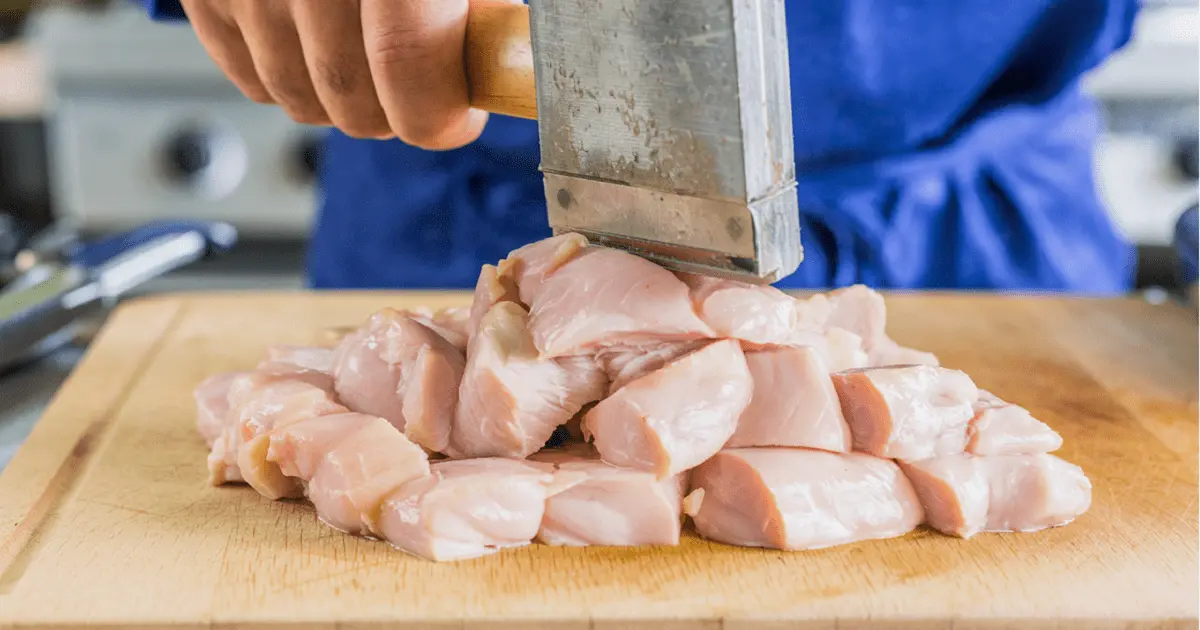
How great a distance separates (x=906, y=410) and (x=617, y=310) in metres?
0.38

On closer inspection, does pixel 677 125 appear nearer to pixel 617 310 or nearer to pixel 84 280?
pixel 617 310

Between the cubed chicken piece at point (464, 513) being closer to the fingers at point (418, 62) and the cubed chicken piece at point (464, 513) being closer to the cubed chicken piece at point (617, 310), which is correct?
the cubed chicken piece at point (617, 310)

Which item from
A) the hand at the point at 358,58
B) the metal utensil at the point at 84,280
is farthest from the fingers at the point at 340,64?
the metal utensil at the point at 84,280

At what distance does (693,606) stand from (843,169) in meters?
1.28

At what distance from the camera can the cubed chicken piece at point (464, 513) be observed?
135 cm

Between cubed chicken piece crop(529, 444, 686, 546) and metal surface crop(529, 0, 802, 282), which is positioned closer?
metal surface crop(529, 0, 802, 282)

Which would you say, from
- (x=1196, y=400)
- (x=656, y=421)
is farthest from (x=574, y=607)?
(x=1196, y=400)

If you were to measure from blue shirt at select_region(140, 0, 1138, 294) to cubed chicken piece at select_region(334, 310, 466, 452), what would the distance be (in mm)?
770

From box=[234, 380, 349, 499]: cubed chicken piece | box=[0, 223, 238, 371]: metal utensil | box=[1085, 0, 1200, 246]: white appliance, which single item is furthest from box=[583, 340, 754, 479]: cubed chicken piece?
box=[1085, 0, 1200, 246]: white appliance

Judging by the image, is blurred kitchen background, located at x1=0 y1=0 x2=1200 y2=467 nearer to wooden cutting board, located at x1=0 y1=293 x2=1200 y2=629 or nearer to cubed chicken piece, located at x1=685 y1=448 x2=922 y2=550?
wooden cutting board, located at x1=0 y1=293 x2=1200 y2=629

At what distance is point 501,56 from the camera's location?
1.52 metres

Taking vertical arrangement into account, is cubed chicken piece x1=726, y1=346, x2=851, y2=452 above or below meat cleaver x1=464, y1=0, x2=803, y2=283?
below

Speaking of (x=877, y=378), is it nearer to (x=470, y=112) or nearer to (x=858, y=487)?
(x=858, y=487)

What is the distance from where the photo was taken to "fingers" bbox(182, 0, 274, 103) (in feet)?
5.82
